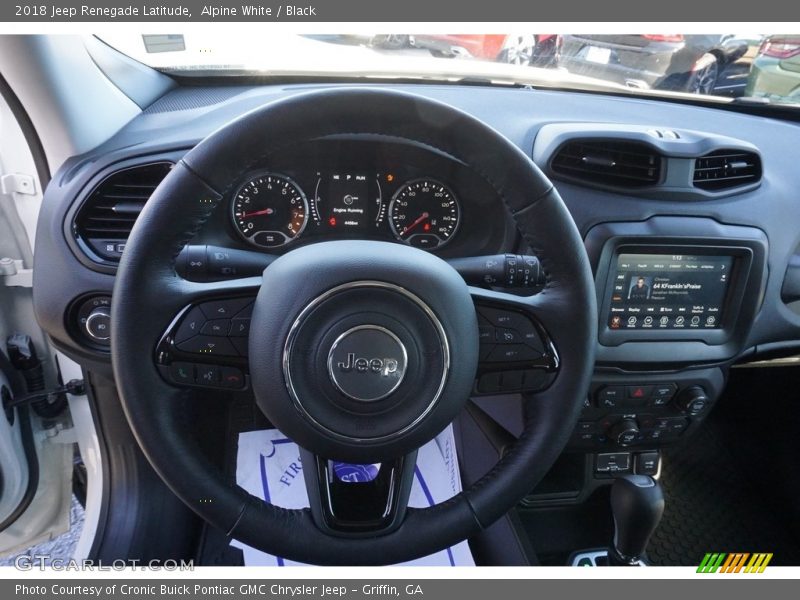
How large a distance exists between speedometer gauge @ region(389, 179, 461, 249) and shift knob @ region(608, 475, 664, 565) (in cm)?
81

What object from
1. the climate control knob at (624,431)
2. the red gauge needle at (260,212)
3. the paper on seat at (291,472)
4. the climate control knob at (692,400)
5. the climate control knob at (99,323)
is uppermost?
the red gauge needle at (260,212)

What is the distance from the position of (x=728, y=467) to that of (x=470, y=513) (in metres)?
1.58

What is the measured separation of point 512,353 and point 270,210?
653mm

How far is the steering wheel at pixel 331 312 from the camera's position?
0.94 metres

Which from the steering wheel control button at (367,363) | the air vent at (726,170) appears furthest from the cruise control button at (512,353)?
the air vent at (726,170)

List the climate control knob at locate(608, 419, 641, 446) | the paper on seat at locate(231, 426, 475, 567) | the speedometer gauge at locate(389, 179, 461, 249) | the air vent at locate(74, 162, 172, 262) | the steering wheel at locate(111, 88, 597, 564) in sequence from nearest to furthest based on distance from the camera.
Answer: the steering wheel at locate(111, 88, 597, 564)
the air vent at locate(74, 162, 172, 262)
the speedometer gauge at locate(389, 179, 461, 249)
the climate control knob at locate(608, 419, 641, 446)
the paper on seat at locate(231, 426, 475, 567)

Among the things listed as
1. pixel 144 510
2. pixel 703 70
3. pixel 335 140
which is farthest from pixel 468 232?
pixel 144 510

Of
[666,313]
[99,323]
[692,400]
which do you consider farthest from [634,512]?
[99,323]

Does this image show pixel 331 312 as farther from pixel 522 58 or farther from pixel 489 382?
pixel 522 58

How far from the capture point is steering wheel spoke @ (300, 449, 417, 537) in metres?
1.08

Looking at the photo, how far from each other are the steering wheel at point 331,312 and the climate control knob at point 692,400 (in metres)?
0.81

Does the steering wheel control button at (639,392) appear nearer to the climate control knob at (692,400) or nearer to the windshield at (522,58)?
the climate control knob at (692,400)

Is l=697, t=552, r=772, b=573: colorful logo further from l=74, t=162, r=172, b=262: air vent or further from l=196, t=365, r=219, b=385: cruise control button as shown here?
l=74, t=162, r=172, b=262: air vent

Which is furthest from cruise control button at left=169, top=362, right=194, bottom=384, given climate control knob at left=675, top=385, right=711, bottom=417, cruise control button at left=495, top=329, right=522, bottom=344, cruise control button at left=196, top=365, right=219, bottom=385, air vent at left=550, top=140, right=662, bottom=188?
climate control knob at left=675, top=385, right=711, bottom=417
